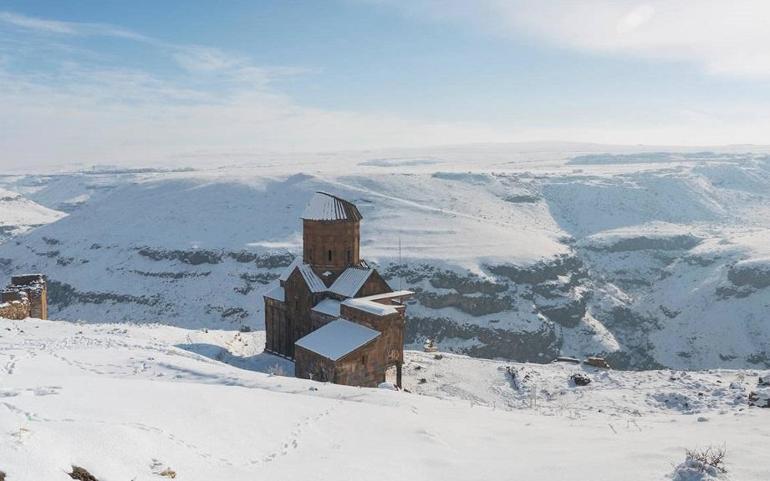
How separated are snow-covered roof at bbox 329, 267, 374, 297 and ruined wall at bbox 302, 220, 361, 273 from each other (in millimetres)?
793

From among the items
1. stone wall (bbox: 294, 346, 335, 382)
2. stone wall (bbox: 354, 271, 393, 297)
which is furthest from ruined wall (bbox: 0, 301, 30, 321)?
stone wall (bbox: 354, 271, 393, 297)

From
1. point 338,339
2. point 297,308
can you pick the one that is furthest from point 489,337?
point 338,339

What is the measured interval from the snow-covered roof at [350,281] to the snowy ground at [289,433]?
44.3 feet

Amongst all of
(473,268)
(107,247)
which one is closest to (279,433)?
(473,268)

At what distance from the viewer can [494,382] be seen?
25.9 m

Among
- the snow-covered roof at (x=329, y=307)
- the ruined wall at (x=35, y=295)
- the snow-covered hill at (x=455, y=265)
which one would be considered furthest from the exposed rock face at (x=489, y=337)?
Answer: the ruined wall at (x=35, y=295)

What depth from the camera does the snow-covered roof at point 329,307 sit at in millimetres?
27719

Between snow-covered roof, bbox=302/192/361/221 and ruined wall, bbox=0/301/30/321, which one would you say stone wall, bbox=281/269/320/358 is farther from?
ruined wall, bbox=0/301/30/321

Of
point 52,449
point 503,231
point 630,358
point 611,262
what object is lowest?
point 630,358

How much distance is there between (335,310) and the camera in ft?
91.4

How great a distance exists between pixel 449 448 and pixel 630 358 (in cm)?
5491

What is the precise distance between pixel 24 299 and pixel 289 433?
24.0 metres

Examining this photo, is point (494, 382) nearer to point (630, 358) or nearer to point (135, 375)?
point (135, 375)

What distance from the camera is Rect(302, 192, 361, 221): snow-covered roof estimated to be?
1189 inches
